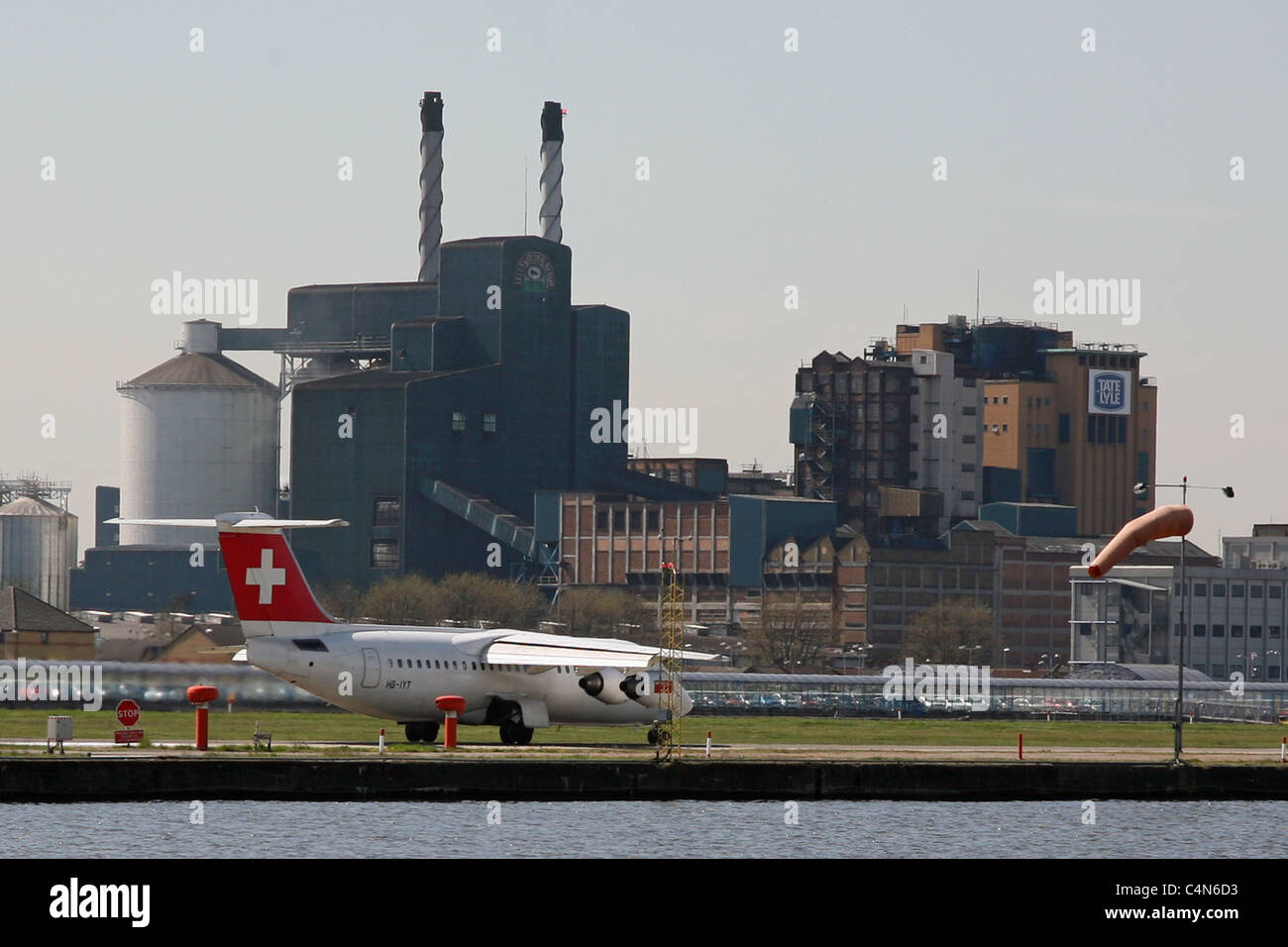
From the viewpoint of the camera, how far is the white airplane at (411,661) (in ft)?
247

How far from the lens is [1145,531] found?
205 ft

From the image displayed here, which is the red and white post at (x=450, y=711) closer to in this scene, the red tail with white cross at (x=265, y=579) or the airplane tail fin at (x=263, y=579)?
the airplane tail fin at (x=263, y=579)

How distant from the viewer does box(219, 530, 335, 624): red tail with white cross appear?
76.6 meters

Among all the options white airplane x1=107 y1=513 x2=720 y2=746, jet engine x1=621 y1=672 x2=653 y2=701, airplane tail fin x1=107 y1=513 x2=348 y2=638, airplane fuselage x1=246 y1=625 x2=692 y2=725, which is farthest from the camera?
jet engine x1=621 y1=672 x2=653 y2=701

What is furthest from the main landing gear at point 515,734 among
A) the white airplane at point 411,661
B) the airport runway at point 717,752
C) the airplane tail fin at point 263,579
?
the airplane tail fin at point 263,579

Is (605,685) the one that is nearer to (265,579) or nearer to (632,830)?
(265,579)

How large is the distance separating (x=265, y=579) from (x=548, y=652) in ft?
32.1

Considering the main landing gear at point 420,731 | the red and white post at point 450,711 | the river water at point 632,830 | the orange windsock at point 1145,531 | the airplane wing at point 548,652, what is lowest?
the river water at point 632,830

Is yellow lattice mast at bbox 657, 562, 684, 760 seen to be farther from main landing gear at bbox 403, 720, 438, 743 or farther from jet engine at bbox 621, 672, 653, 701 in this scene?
main landing gear at bbox 403, 720, 438, 743

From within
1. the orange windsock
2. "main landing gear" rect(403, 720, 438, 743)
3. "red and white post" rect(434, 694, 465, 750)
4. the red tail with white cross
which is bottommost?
"main landing gear" rect(403, 720, 438, 743)

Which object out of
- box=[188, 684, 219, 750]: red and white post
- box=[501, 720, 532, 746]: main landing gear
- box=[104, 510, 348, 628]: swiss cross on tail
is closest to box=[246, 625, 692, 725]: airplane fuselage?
box=[501, 720, 532, 746]: main landing gear

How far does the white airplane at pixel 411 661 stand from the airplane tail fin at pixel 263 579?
1.3 inches

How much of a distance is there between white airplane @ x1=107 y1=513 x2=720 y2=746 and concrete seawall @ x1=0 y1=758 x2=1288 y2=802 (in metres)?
7.24

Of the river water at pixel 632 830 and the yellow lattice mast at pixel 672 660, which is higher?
the yellow lattice mast at pixel 672 660
